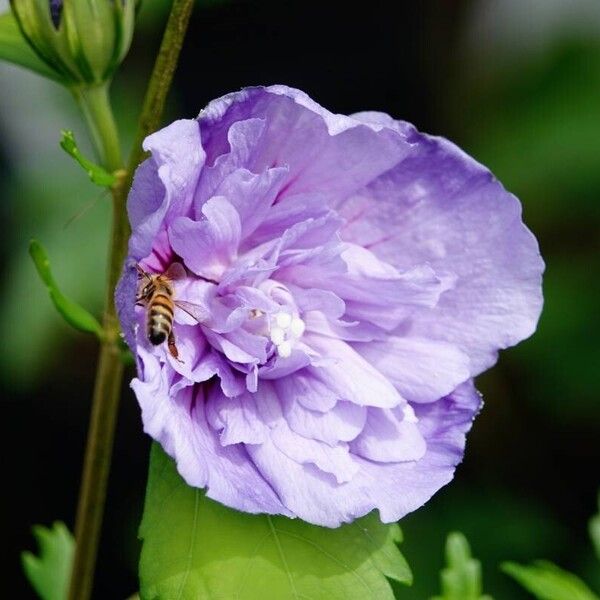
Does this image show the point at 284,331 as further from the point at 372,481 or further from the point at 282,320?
the point at 372,481

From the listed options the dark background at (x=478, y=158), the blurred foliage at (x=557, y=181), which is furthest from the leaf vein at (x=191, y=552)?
the blurred foliage at (x=557, y=181)

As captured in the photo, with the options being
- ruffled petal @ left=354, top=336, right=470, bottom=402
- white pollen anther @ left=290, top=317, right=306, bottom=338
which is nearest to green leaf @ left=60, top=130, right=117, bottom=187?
white pollen anther @ left=290, top=317, right=306, bottom=338

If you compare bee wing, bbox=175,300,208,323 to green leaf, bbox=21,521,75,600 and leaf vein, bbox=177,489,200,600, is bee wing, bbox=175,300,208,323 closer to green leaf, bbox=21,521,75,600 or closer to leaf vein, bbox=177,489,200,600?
leaf vein, bbox=177,489,200,600

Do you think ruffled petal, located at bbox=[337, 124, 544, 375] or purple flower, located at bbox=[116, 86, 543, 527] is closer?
purple flower, located at bbox=[116, 86, 543, 527]

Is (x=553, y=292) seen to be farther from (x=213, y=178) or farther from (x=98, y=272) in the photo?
(x=213, y=178)

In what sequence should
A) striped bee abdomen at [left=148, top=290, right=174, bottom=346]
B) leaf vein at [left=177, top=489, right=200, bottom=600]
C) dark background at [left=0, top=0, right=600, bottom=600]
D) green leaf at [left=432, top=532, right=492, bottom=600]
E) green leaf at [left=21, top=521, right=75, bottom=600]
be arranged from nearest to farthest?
striped bee abdomen at [left=148, top=290, right=174, bottom=346], leaf vein at [left=177, top=489, right=200, bottom=600], green leaf at [left=432, top=532, right=492, bottom=600], green leaf at [left=21, top=521, right=75, bottom=600], dark background at [left=0, top=0, right=600, bottom=600]

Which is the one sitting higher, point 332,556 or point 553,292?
point 332,556

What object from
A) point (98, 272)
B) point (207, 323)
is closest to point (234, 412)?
point (207, 323)
